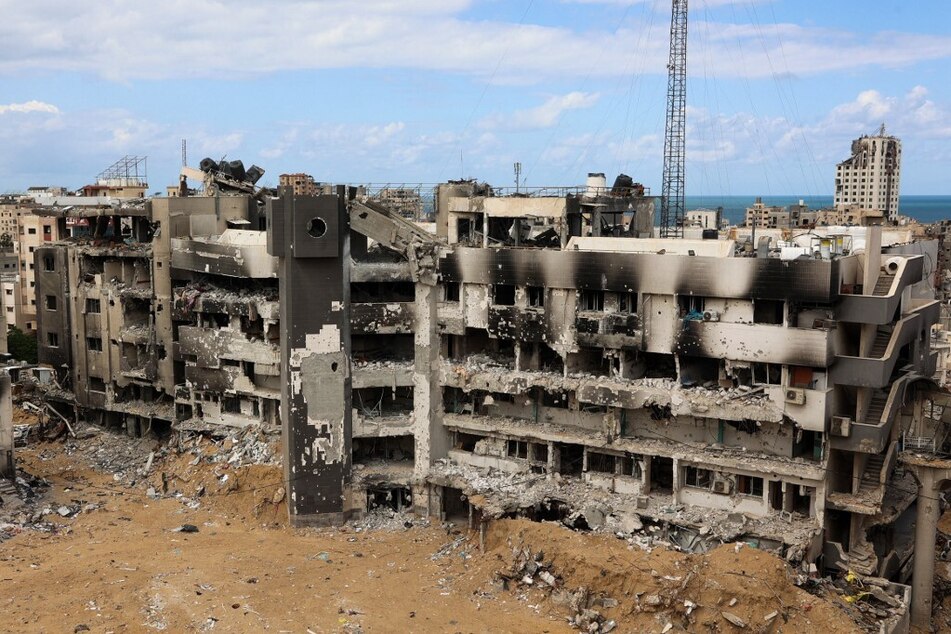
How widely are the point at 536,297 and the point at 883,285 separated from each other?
12287 mm

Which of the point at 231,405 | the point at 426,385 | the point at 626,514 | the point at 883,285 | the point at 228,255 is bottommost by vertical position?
the point at 626,514

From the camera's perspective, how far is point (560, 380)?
36656 millimetres

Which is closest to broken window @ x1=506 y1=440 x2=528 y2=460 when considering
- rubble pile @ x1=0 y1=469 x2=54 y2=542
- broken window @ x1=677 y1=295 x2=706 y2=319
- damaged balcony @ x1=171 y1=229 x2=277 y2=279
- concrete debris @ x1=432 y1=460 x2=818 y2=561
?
concrete debris @ x1=432 y1=460 x2=818 y2=561

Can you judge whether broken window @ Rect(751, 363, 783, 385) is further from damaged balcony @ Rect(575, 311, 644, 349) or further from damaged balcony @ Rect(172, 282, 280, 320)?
damaged balcony @ Rect(172, 282, 280, 320)

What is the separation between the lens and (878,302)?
31328mm

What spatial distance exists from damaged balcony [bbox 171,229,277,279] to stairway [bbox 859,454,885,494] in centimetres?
2398

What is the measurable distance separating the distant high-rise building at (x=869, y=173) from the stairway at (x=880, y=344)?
338 ft

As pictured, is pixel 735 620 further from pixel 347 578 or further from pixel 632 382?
pixel 347 578

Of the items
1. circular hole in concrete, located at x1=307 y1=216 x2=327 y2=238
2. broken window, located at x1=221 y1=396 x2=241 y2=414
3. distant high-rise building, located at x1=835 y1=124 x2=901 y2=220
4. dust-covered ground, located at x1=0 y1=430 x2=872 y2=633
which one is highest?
distant high-rise building, located at x1=835 y1=124 x2=901 y2=220

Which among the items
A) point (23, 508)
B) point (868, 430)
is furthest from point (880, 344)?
point (23, 508)

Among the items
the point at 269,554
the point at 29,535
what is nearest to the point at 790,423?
the point at 269,554

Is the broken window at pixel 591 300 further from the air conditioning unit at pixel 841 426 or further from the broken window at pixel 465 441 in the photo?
the air conditioning unit at pixel 841 426

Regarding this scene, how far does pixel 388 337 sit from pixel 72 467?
17.3 metres

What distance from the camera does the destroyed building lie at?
32750mm
